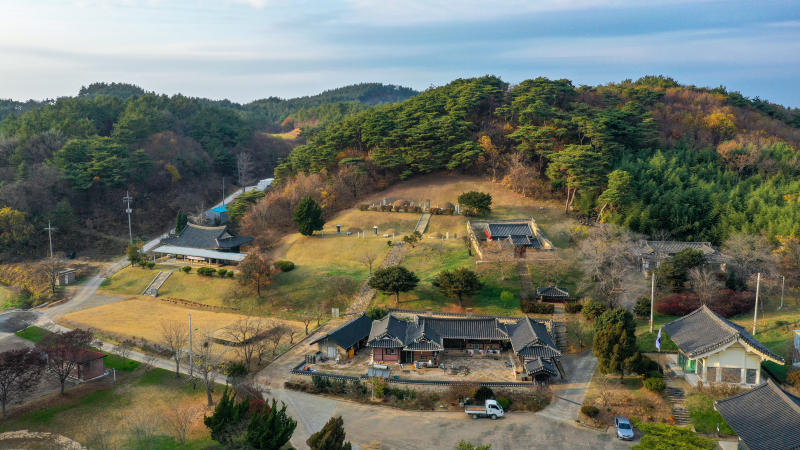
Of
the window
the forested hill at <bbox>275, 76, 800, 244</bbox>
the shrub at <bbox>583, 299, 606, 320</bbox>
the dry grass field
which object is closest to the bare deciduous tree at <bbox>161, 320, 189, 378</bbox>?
the dry grass field

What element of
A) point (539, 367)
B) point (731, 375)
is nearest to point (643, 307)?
point (731, 375)

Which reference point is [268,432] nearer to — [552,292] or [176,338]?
[176,338]

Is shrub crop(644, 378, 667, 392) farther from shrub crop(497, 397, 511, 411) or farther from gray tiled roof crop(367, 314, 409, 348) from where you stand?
gray tiled roof crop(367, 314, 409, 348)

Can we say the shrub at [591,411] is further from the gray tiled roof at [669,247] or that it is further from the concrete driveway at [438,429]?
the gray tiled roof at [669,247]

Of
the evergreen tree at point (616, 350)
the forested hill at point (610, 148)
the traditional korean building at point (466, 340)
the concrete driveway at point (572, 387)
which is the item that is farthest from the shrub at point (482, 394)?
the forested hill at point (610, 148)

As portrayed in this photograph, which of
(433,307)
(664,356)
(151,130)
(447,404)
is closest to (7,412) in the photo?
(447,404)

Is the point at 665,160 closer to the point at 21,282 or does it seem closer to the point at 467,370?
the point at 467,370
